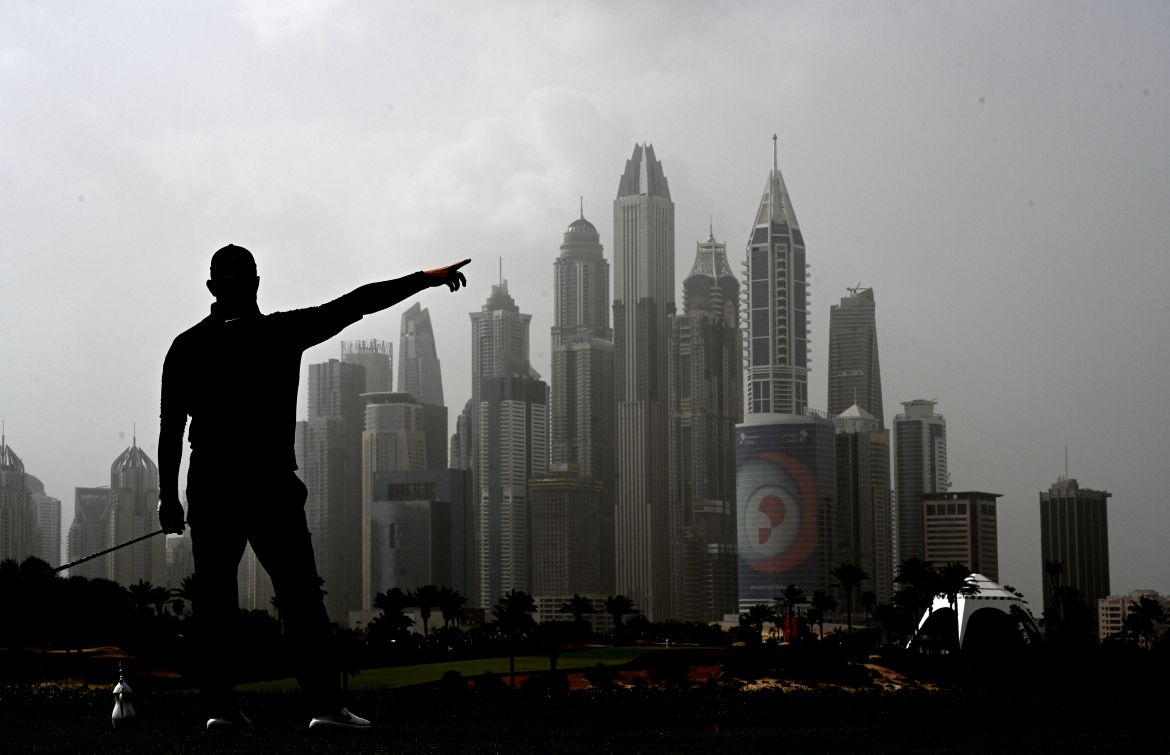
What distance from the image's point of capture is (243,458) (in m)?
9.45

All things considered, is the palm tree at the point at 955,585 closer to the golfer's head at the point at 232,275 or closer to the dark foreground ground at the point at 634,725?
the dark foreground ground at the point at 634,725

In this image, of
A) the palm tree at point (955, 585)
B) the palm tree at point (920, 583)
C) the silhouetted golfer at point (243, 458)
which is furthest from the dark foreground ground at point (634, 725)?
the palm tree at point (920, 583)

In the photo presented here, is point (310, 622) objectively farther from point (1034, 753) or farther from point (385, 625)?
point (385, 625)

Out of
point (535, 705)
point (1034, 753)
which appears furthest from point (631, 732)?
point (535, 705)

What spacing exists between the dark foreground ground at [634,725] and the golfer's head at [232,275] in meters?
2.82

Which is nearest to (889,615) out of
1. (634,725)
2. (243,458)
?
(634,725)

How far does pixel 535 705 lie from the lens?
41.5 feet

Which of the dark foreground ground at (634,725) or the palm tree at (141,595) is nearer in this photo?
the dark foreground ground at (634,725)

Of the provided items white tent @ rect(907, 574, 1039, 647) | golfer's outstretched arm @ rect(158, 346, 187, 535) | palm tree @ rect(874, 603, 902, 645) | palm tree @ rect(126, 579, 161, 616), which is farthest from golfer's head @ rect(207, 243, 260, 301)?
palm tree @ rect(874, 603, 902, 645)

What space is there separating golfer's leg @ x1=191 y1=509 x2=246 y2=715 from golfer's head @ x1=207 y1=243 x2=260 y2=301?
1438 mm

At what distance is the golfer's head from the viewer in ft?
32.1

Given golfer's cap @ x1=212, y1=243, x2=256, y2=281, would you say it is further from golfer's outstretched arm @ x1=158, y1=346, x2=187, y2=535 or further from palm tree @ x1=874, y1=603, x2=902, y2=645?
palm tree @ x1=874, y1=603, x2=902, y2=645

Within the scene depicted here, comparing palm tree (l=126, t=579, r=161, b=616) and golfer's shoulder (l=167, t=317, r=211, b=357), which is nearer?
golfer's shoulder (l=167, t=317, r=211, b=357)

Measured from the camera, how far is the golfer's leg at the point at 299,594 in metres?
9.37
